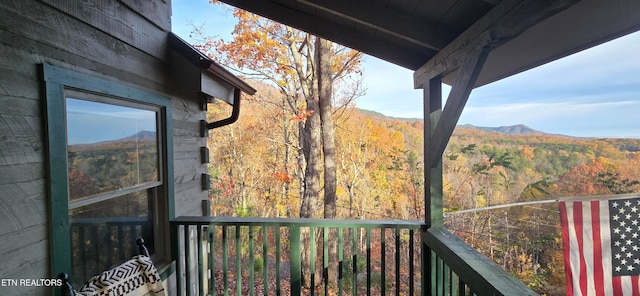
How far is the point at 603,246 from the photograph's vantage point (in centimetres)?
215

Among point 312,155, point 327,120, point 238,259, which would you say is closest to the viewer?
point 238,259

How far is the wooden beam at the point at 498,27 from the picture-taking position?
42.5 inches

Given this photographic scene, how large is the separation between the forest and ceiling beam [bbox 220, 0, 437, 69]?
15.5 feet

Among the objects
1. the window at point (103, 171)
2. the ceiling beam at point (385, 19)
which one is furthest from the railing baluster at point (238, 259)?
the ceiling beam at point (385, 19)

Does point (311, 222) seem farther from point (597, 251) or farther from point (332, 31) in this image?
point (597, 251)

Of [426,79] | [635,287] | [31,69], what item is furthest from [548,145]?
[31,69]

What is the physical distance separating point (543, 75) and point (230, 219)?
1278 centimetres

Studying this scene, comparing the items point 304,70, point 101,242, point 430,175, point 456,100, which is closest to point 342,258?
point 430,175

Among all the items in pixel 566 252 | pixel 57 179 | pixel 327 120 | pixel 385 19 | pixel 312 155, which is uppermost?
pixel 385 19

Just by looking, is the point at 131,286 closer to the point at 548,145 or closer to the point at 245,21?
the point at 245,21

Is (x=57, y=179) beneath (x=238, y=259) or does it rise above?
above

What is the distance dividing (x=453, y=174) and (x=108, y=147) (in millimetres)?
8827

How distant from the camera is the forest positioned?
24.6 ft

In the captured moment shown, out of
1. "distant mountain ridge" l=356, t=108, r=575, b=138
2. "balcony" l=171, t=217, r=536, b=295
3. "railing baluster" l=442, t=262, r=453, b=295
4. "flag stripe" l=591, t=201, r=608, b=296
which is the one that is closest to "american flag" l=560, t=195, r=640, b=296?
"flag stripe" l=591, t=201, r=608, b=296
